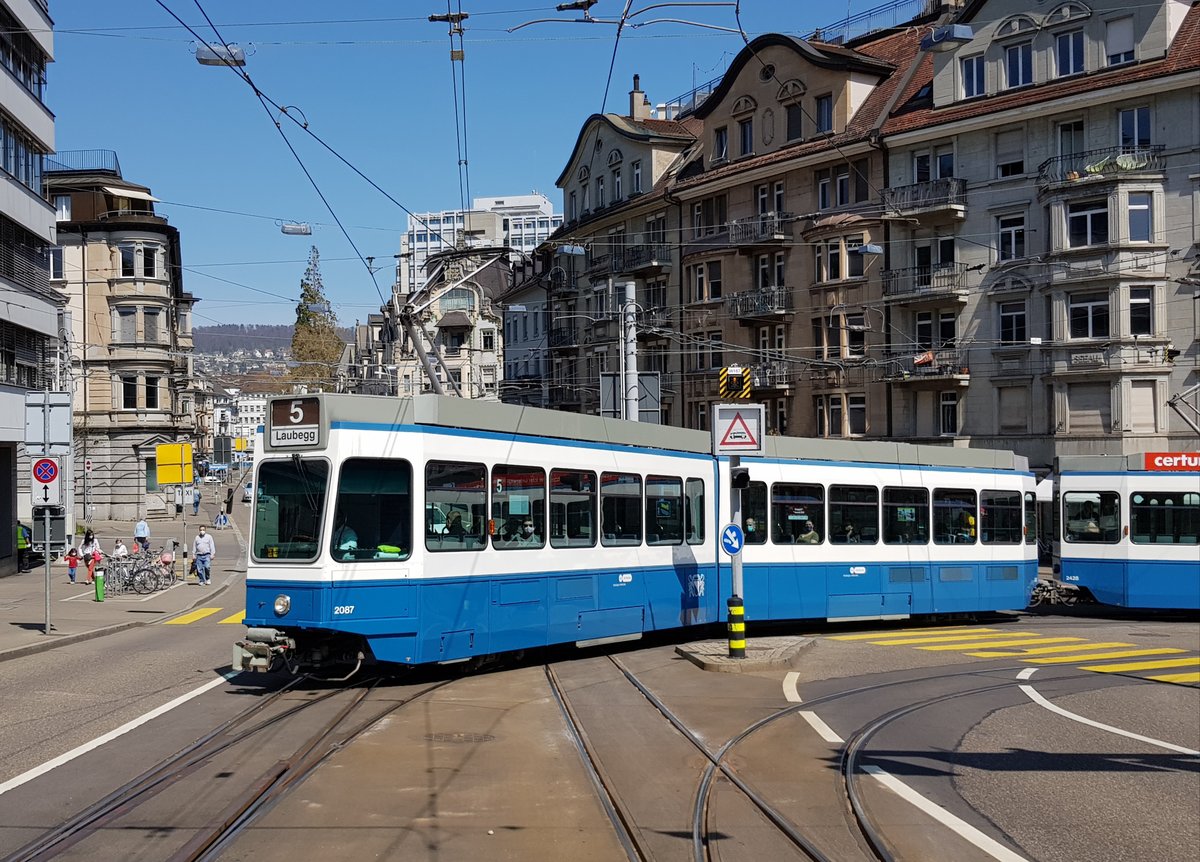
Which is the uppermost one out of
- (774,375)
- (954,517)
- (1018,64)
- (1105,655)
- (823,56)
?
(823,56)

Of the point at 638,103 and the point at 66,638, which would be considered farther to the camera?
the point at 638,103

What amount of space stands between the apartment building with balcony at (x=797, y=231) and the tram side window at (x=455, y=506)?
28.3 m

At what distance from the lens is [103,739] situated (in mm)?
11242

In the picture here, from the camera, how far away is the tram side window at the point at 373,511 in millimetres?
13703

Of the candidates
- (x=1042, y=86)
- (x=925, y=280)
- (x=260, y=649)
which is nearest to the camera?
(x=260, y=649)

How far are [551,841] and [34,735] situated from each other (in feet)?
19.8

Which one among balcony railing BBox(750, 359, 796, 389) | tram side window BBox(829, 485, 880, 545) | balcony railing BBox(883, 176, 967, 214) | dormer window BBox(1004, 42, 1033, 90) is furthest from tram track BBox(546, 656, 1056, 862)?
balcony railing BBox(750, 359, 796, 389)

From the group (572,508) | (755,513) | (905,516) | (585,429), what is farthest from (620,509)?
(905,516)

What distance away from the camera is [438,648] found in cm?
1442

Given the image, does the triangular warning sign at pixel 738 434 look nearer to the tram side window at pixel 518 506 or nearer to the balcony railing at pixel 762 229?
the tram side window at pixel 518 506

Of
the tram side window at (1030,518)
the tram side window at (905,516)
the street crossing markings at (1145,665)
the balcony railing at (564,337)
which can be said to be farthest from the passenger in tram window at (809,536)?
the balcony railing at (564,337)

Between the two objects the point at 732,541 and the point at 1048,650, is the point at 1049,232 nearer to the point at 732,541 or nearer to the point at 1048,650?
the point at 1048,650

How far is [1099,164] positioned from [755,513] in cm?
2169

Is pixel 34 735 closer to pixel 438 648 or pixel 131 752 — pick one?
pixel 131 752
